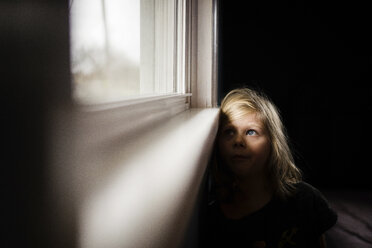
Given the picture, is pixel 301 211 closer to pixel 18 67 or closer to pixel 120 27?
pixel 120 27

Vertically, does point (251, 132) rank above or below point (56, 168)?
below

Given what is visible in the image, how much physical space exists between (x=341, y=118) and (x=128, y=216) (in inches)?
133

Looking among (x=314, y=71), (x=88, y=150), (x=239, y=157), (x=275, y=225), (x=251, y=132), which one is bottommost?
(x=275, y=225)

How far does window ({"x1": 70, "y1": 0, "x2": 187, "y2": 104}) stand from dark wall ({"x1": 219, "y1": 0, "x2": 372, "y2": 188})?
2214mm

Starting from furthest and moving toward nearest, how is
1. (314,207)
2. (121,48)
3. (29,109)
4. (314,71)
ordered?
(314,71)
(314,207)
(121,48)
(29,109)

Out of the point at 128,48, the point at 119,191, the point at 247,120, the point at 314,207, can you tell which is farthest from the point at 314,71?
the point at 119,191

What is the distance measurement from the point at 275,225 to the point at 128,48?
0.92 m

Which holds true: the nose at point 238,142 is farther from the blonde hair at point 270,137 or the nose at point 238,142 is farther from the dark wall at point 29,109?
the dark wall at point 29,109

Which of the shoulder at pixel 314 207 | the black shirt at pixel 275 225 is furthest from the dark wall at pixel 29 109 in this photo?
the shoulder at pixel 314 207

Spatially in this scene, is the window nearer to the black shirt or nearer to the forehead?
the forehead

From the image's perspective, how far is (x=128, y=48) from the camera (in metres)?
0.58

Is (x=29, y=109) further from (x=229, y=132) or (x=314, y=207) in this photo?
(x=314, y=207)

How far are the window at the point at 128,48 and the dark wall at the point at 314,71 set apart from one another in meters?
2.21

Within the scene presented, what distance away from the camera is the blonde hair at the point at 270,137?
1198 millimetres
